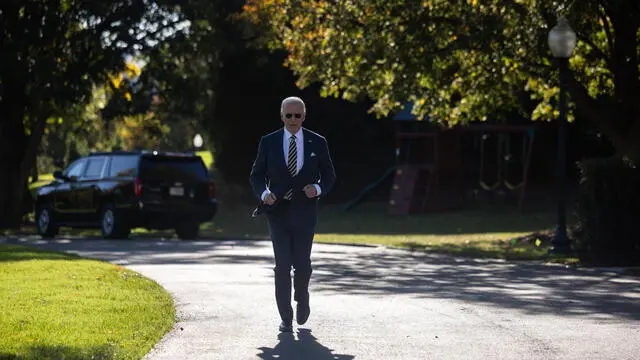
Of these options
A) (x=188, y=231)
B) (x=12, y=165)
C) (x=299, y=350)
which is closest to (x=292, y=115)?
(x=299, y=350)

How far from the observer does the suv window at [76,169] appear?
27719mm

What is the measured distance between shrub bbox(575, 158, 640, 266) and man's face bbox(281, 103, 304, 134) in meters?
8.76

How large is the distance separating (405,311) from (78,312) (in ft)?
10.1

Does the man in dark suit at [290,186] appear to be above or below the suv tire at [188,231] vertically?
above

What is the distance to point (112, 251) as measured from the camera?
22.0 meters

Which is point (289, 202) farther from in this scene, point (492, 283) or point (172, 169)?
point (172, 169)

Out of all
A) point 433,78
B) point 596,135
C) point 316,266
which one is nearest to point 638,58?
point 433,78

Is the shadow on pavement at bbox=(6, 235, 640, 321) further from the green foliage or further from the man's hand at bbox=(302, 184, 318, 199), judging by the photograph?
the green foliage

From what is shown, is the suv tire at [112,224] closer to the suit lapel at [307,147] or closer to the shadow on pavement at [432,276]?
the shadow on pavement at [432,276]

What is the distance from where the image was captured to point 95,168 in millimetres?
27234

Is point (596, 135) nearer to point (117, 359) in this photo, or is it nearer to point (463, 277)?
point (463, 277)

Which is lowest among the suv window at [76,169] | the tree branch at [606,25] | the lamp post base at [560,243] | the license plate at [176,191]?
the lamp post base at [560,243]

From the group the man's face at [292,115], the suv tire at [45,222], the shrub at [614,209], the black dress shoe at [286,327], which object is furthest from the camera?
the suv tire at [45,222]

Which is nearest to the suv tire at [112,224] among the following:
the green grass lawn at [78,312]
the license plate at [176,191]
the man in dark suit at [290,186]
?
the license plate at [176,191]
